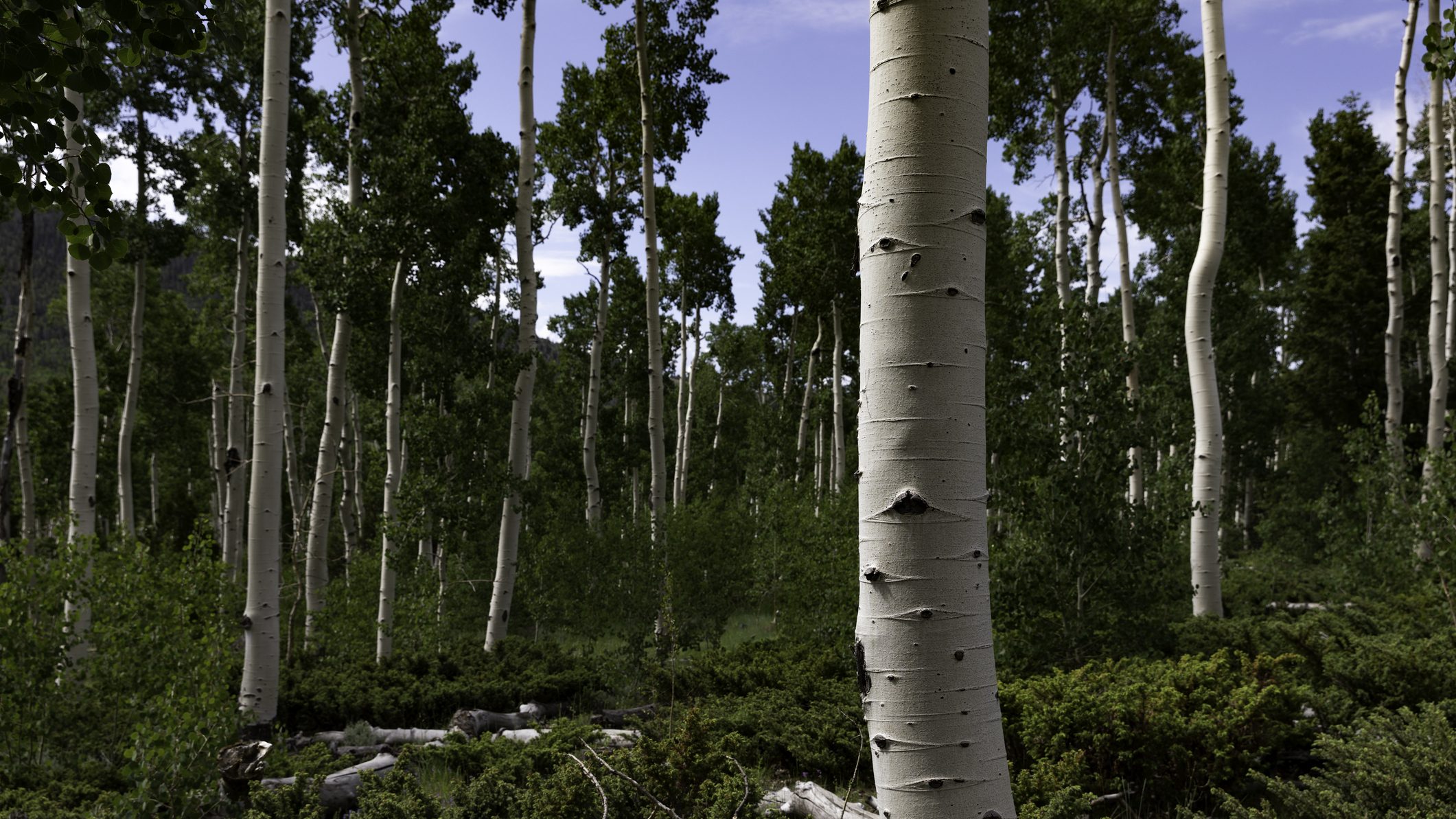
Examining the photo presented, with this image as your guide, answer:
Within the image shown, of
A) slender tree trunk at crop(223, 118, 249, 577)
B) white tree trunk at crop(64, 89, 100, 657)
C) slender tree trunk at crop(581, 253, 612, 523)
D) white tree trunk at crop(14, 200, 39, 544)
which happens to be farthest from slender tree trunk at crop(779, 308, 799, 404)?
white tree trunk at crop(64, 89, 100, 657)

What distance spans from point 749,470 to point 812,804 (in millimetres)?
18901

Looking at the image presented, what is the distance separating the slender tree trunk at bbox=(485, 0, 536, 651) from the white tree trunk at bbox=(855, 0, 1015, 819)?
26.9 feet

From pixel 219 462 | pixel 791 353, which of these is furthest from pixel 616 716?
pixel 219 462

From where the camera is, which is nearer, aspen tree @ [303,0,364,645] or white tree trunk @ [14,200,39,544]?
white tree trunk @ [14,200,39,544]

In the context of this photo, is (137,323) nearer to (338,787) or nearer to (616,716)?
(616,716)

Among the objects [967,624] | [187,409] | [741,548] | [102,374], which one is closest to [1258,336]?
[741,548]

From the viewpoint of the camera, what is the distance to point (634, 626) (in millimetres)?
9586

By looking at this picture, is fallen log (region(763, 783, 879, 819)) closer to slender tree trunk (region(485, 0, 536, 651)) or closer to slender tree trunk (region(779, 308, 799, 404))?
slender tree trunk (region(485, 0, 536, 651))

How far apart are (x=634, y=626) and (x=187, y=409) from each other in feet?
73.2

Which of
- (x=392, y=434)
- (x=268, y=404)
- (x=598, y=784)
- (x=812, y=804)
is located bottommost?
(x=812, y=804)

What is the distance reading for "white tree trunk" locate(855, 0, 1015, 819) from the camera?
1592mm

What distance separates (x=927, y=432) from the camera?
1.63 m

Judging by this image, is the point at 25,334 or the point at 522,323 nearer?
the point at 25,334

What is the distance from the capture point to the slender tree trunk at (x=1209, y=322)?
7.30 m
